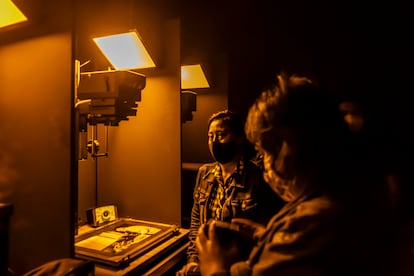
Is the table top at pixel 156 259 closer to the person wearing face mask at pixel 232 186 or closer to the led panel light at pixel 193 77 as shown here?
the person wearing face mask at pixel 232 186

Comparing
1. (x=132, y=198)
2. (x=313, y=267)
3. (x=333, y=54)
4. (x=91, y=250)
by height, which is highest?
(x=333, y=54)

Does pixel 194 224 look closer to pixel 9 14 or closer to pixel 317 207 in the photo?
pixel 317 207

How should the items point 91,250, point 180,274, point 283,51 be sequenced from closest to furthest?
point 180,274 → point 91,250 → point 283,51

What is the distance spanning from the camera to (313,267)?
2.03 ft

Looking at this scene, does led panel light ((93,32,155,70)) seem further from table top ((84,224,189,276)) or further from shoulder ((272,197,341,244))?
shoulder ((272,197,341,244))

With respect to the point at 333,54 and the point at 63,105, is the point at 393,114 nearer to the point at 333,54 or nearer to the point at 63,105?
the point at 333,54

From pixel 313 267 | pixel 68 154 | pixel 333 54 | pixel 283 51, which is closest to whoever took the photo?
pixel 313 267

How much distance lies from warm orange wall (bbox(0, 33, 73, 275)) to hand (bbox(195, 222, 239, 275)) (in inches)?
28.4

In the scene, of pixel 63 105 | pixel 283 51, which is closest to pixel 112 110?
pixel 63 105

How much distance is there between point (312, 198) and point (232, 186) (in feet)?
2.87

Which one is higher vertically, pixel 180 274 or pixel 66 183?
pixel 66 183

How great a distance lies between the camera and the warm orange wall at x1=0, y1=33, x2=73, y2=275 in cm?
129

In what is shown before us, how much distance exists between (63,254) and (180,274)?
1.84 ft

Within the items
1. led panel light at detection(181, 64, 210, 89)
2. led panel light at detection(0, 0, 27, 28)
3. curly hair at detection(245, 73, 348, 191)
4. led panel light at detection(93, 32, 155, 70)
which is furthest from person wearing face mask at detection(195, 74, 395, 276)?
led panel light at detection(181, 64, 210, 89)
